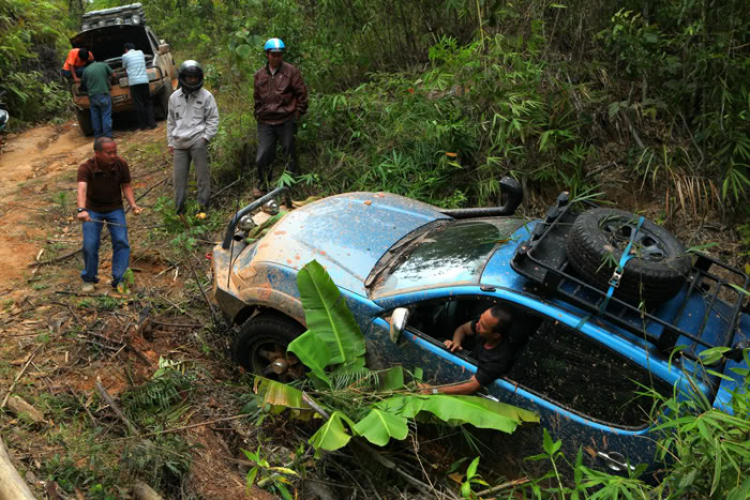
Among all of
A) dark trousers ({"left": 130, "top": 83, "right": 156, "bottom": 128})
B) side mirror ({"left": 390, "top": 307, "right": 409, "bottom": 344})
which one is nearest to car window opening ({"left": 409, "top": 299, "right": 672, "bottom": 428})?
side mirror ({"left": 390, "top": 307, "right": 409, "bottom": 344})

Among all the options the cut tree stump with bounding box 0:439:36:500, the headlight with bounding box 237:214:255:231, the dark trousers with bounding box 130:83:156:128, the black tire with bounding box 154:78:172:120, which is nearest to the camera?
the cut tree stump with bounding box 0:439:36:500

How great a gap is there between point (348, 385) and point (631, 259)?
1840 millimetres

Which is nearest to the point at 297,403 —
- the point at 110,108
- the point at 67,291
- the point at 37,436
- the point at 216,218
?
the point at 37,436

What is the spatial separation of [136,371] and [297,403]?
156 cm

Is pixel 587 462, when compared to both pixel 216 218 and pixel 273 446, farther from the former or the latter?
pixel 216 218

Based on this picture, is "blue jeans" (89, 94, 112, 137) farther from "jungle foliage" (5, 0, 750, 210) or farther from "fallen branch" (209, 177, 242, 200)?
"fallen branch" (209, 177, 242, 200)

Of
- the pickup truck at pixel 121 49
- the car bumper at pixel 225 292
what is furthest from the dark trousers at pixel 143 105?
the car bumper at pixel 225 292

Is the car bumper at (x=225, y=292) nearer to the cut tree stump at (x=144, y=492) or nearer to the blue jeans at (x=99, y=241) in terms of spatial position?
the cut tree stump at (x=144, y=492)

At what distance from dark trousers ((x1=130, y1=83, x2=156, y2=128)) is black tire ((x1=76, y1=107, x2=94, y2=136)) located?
2.89 ft

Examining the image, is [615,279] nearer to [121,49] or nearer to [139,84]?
[139,84]

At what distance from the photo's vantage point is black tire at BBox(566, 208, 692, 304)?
9.53 feet

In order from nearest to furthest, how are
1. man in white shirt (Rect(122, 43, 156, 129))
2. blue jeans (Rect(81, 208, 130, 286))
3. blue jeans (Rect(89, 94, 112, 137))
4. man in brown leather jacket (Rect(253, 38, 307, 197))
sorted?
blue jeans (Rect(81, 208, 130, 286)) → man in brown leather jacket (Rect(253, 38, 307, 197)) → blue jeans (Rect(89, 94, 112, 137)) → man in white shirt (Rect(122, 43, 156, 129))

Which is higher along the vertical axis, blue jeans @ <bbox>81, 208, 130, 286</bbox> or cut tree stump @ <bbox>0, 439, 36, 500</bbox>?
cut tree stump @ <bbox>0, 439, 36, 500</bbox>

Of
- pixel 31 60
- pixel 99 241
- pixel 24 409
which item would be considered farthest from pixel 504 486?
pixel 31 60
